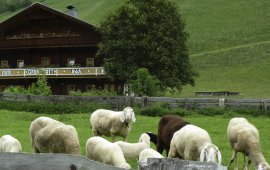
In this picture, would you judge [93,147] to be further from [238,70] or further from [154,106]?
[238,70]

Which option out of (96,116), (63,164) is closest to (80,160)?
(63,164)

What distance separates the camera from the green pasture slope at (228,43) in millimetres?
63178

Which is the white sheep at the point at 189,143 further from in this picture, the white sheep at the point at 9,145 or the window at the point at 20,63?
the window at the point at 20,63

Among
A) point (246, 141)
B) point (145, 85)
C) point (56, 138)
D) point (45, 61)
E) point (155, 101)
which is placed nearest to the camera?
point (56, 138)

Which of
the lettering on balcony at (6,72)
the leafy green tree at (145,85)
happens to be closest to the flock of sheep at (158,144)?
the leafy green tree at (145,85)

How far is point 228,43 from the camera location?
7888 centimetres

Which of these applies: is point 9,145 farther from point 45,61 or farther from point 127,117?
point 45,61

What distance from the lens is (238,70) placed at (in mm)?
68062

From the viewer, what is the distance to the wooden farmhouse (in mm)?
49062

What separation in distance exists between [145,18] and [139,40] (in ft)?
6.29

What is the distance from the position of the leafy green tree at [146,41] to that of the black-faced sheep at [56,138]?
31356mm

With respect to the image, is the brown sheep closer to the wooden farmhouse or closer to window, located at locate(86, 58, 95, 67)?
the wooden farmhouse

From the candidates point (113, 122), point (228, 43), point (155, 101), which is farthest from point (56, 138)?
point (228, 43)

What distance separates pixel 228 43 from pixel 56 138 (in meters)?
69.4
